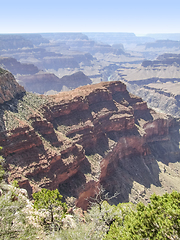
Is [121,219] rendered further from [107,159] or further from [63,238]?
[107,159]

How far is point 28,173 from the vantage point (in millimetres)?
45188

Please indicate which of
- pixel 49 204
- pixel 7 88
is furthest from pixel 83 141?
pixel 49 204

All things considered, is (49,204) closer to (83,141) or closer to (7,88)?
(7,88)

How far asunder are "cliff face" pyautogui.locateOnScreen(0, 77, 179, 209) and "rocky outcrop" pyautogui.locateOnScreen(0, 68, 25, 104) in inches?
105

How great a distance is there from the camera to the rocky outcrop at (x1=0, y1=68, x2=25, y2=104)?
53425 mm

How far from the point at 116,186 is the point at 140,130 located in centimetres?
3084

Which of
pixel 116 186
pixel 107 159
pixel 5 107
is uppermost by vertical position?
pixel 5 107

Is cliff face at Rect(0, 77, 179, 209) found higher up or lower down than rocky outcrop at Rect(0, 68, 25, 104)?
lower down

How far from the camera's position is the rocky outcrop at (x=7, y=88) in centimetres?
5342

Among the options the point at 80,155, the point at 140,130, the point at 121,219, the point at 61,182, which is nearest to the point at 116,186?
the point at 80,155

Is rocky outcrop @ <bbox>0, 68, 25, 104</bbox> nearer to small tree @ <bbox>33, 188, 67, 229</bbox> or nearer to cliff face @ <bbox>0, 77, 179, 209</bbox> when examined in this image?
cliff face @ <bbox>0, 77, 179, 209</bbox>

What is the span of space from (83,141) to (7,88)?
29508 millimetres

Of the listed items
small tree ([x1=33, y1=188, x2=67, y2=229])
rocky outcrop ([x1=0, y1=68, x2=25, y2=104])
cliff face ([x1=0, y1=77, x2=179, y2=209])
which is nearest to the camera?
small tree ([x1=33, y1=188, x2=67, y2=229])

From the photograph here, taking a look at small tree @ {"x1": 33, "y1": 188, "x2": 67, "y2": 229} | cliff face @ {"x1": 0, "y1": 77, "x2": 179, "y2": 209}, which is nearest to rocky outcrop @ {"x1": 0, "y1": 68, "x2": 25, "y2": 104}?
cliff face @ {"x1": 0, "y1": 77, "x2": 179, "y2": 209}
